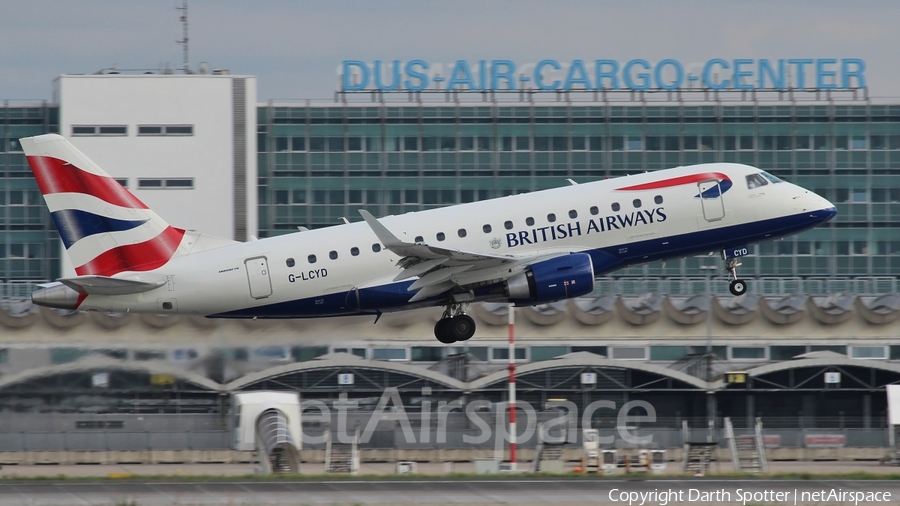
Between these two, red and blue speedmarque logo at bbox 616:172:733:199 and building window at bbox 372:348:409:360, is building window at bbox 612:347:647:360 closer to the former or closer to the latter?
building window at bbox 372:348:409:360

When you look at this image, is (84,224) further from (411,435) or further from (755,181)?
(755,181)

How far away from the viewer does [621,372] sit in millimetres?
75562

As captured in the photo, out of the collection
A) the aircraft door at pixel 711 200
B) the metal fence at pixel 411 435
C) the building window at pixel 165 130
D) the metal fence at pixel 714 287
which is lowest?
the metal fence at pixel 411 435

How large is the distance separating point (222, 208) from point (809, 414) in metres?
51.4

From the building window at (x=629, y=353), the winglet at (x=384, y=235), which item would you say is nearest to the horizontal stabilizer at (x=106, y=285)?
the winglet at (x=384, y=235)

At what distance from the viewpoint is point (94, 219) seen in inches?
1745

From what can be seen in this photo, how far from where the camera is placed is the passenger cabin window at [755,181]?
45.3 metres

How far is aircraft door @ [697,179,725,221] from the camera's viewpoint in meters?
44.4

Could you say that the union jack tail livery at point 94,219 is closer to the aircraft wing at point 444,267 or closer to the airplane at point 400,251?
the airplane at point 400,251

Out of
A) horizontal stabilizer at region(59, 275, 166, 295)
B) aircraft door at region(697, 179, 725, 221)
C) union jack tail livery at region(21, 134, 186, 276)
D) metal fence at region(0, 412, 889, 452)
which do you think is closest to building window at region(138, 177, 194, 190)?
metal fence at region(0, 412, 889, 452)

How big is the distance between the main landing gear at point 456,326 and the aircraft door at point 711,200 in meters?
9.60

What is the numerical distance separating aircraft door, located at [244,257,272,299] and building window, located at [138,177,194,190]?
61434mm

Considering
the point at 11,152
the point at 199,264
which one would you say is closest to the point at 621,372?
the point at 199,264

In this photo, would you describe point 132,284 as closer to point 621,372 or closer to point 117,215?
point 117,215
